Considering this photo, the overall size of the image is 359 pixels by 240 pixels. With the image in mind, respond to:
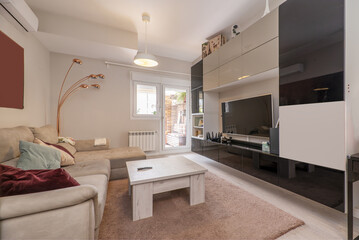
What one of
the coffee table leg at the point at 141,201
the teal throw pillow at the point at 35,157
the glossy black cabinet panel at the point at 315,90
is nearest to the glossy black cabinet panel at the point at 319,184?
the glossy black cabinet panel at the point at 315,90

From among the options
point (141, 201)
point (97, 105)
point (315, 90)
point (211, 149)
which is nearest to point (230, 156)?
point (211, 149)

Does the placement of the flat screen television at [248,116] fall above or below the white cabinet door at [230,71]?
below

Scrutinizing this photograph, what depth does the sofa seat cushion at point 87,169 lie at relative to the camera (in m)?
1.62

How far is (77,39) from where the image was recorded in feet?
8.47

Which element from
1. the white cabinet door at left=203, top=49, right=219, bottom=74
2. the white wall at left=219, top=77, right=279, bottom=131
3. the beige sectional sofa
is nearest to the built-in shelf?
the white wall at left=219, top=77, right=279, bottom=131

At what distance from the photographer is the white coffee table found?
1.40 m

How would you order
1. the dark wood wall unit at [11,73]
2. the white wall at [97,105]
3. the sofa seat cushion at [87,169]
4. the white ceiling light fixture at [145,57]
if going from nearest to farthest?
the sofa seat cushion at [87,169], the dark wood wall unit at [11,73], the white ceiling light fixture at [145,57], the white wall at [97,105]

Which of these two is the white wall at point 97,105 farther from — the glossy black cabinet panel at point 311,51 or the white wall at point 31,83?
the glossy black cabinet panel at point 311,51

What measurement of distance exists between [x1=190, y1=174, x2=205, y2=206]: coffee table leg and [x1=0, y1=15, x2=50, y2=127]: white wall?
7.75ft

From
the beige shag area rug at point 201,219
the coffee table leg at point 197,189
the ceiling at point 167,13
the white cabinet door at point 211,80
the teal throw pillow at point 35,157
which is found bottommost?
the beige shag area rug at point 201,219

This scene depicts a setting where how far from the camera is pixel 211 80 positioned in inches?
124

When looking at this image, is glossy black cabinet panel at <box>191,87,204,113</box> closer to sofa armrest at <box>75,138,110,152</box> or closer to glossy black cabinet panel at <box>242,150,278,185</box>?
glossy black cabinet panel at <box>242,150,278,185</box>

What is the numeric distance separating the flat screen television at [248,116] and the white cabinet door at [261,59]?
0.47m

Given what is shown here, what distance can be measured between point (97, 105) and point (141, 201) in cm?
275
